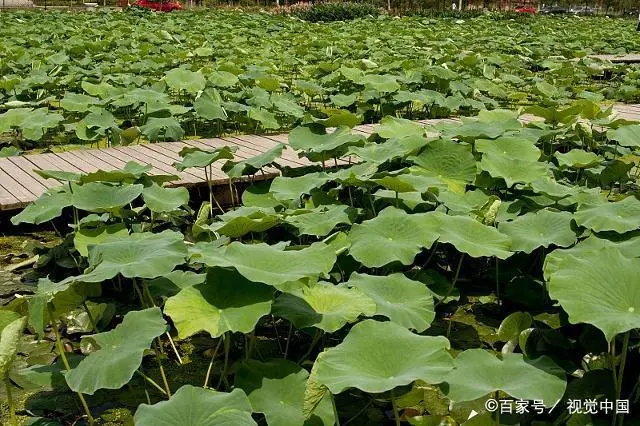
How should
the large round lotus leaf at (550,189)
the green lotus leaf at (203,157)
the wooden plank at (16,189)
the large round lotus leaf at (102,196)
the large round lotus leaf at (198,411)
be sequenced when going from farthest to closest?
1. the wooden plank at (16,189)
2. the green lotus leaf at (203,157)
3. the large round lotus leaf at (550,189)
4. the large round lotus leaf at (102,196)
5. the large round lotus leaf at (198,411)

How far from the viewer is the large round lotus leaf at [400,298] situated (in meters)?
1.82

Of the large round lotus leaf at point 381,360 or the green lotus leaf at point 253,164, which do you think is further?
the green lotus leaf at point 253,164

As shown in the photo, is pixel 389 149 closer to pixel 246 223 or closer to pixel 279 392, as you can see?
pixel 246 223

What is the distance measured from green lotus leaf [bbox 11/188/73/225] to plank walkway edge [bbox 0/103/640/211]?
422 millimetres

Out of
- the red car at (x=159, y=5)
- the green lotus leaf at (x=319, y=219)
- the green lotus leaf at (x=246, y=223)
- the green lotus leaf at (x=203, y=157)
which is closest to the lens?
the green lotus leaf at (x=246, y=223)

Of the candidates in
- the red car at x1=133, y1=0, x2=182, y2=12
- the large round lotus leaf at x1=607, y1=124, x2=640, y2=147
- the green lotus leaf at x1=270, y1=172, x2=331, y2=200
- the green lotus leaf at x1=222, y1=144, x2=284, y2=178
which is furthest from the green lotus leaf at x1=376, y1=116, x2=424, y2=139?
→ the red car at x1=133, y1=0, x2=182, y2=12

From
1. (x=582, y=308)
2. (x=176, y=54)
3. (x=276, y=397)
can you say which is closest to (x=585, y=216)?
(x=582, y=308)

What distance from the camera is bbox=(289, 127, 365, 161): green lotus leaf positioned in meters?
3.04

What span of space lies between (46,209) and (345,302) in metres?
1.26

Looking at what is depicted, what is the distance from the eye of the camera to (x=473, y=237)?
2.21 m

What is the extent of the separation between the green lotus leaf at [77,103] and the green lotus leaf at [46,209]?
202 cm

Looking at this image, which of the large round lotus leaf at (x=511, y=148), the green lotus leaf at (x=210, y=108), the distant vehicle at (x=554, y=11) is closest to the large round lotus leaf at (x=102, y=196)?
the large round lotus leaf at (x=511, y=148)

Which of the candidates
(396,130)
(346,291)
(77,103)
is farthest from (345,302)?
(77,103)

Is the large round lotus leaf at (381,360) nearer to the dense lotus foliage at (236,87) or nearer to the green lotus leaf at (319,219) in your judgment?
the green lotus leaf at (319,219)
